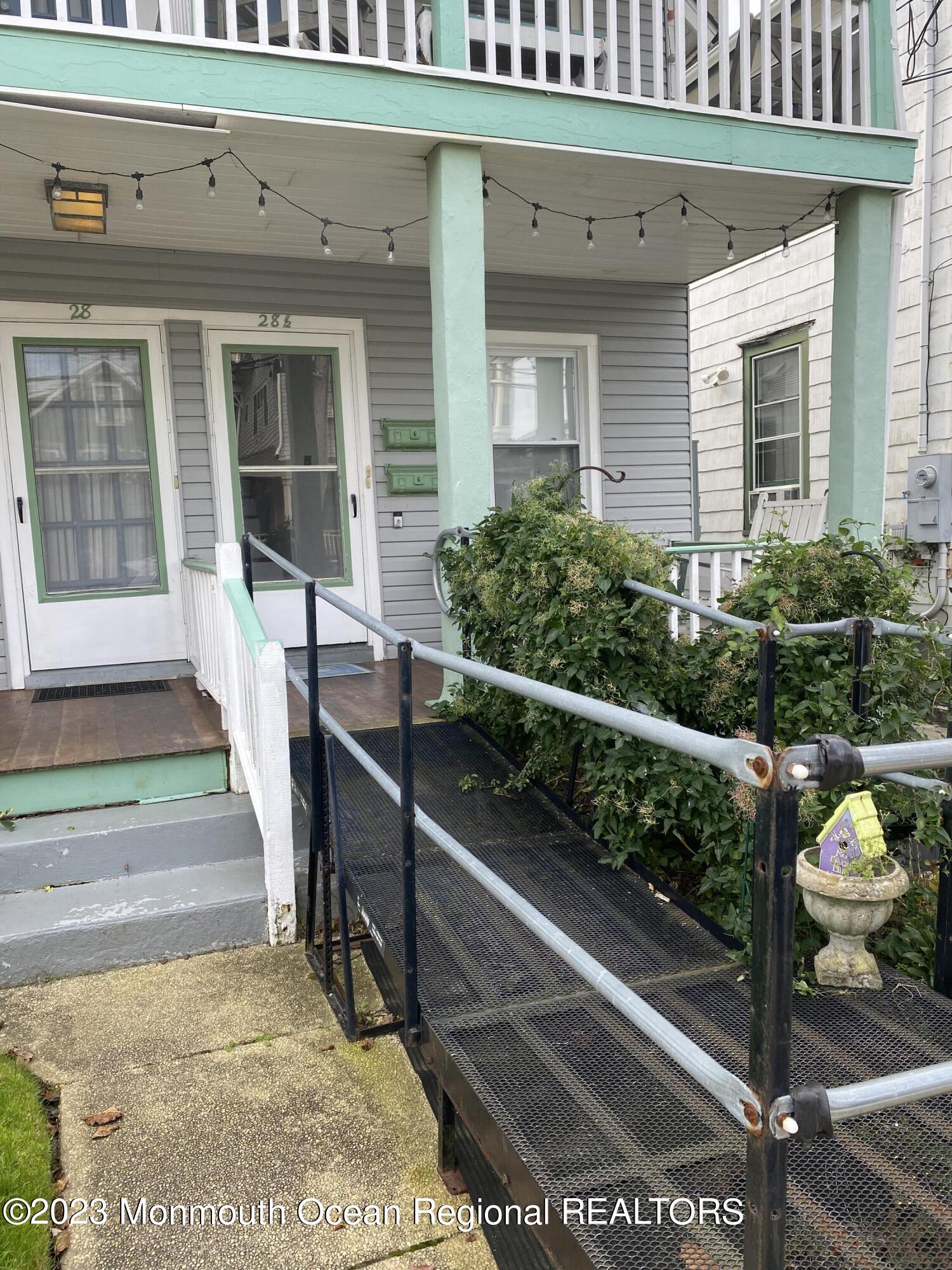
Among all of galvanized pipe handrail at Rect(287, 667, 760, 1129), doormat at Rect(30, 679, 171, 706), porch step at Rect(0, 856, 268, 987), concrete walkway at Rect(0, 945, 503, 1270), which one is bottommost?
concrete walkway at Rect(0, 945, 503, 1270)

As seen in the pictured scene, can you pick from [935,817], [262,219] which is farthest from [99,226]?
[935,817]

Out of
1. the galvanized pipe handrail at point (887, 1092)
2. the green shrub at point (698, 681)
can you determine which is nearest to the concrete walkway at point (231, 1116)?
the green shrub at point (698, 681)

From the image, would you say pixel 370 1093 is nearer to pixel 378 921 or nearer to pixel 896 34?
pixel 378 921

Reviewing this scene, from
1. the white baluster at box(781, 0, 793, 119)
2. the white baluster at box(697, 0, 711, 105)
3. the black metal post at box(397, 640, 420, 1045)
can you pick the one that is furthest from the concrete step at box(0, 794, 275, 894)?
the white baluster at box(781, 0, 793, 119)

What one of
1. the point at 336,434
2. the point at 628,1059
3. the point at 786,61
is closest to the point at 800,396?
the point at 786,61

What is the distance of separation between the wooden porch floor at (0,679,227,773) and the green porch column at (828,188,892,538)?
3.64m

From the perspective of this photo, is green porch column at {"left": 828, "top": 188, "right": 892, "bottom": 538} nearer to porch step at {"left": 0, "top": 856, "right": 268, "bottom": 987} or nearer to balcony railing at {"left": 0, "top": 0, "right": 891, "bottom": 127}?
balcony railing at {"left": 0, "top": 0, "right": 891, "bottom": 127}

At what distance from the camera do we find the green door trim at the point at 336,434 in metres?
5.82

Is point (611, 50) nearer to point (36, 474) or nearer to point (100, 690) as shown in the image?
point (36, 474)

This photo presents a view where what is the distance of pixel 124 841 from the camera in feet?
11.7

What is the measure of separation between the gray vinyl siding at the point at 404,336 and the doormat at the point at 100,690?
2.99 ft

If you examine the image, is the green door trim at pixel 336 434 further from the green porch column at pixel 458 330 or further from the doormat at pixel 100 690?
the green porch column at pixel 458 330

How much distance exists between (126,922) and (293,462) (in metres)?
3.54

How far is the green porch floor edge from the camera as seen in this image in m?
3.67
